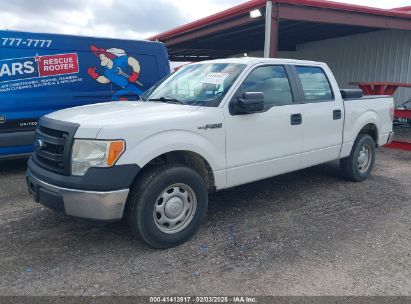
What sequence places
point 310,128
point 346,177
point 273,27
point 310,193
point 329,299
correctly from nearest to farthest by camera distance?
point 329,299
point 310,128
point 310,193
point 346,177
point 273,27

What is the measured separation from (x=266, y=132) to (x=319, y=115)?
1.08 m

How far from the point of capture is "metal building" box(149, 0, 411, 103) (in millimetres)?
8469

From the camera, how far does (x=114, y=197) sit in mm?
3193

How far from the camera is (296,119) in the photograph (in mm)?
4594

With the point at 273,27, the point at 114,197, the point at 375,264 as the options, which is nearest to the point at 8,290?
the point at 114,197

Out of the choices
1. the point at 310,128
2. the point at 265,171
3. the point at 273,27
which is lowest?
the point at 265,171

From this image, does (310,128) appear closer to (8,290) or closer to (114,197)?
(114,197)

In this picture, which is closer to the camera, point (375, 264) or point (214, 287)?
point (214, 287)

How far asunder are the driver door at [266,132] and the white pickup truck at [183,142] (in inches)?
0.5

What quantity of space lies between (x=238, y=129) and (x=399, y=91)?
11449mm

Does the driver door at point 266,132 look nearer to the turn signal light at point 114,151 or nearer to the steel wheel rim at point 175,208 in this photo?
the steel wheel rim at point 175,208

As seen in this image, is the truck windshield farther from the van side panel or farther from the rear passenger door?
the van side panel

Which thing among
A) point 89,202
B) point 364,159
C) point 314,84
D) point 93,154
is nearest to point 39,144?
point 93,154

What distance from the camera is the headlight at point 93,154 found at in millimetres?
3150
